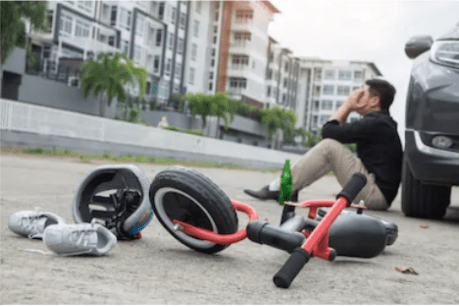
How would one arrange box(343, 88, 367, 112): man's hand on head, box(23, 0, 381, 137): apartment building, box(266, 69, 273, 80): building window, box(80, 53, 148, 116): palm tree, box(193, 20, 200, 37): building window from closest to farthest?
box(343, 88, 367, 112): man's hand on head < box(80, 53, 148, 116): palm tree < box(23, 0, 381, 137): apartment building < box(193, 20, 200, 37): building window < box(266, 69, 273, 80): building window

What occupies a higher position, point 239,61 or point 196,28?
point 196,28

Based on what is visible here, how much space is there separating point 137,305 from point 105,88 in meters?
36.5

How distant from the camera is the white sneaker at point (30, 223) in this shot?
2.91 metres

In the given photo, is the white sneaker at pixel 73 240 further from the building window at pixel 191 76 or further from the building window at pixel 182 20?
the building window at pixel 191 76

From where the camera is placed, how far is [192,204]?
265 cm

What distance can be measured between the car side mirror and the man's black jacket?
0.75m

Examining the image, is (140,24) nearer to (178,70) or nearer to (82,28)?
(178,70)

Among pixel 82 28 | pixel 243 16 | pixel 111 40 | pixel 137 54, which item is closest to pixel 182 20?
pixel 137 54

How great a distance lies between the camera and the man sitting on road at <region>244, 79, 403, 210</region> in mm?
5352

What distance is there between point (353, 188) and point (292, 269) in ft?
1.58

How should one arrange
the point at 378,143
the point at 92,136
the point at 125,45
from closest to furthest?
the point at 378,143
the point at 92,136
the point at 125,45

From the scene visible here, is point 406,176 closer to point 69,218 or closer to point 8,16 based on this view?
point 69,218

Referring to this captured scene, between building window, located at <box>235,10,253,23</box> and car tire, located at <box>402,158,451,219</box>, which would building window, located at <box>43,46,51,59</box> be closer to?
building window, located at <box>235,10,253,23</box>

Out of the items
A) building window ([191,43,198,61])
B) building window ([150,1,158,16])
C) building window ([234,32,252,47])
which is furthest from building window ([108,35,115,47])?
building window ([234,32,252,47])
